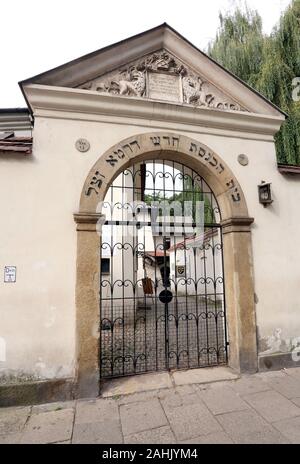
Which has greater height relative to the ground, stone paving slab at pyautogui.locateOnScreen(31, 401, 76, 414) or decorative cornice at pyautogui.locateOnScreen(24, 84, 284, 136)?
decorative cornice at pyautogui.locateOnScreen(24, 84, 284, 136)

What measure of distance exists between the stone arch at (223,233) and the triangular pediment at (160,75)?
86 cm

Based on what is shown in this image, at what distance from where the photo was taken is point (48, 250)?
4062 mm

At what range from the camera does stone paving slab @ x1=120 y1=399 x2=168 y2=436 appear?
10.4 feet

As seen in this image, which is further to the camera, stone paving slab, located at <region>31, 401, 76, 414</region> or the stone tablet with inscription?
the stone tablet with inscription

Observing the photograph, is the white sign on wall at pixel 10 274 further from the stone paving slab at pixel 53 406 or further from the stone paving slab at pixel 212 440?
the stone paving slab at pixel 212 440

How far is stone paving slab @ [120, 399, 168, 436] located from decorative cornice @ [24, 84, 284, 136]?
13.9ft

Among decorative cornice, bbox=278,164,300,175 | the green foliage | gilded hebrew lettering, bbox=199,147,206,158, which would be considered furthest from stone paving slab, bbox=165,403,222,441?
the green foliage

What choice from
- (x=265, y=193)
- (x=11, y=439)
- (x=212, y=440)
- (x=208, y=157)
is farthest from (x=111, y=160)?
(x=212, y=440)

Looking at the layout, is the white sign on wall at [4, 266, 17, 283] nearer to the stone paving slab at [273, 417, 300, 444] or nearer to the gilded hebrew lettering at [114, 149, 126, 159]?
the gilded hebrew lettering at [114, 149, 126, 159]

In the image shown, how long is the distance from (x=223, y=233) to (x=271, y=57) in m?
7.46

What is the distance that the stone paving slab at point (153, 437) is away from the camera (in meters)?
2.91

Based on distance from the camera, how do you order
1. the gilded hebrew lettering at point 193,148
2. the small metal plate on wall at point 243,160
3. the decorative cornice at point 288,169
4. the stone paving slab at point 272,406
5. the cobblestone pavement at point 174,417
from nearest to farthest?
the cobblestone pavement at point 174,417 < the stone paving slab at point 272,406 < the gilded hebrew lettering at point 193,148 < the small metal plate on wall at point 243,160 < the decorative cornice at point 288,169

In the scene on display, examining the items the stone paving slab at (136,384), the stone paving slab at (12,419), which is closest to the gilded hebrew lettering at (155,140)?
the stone paving slab at (136,384)
